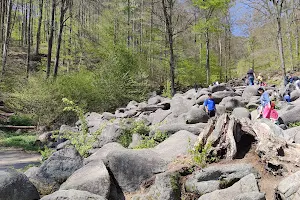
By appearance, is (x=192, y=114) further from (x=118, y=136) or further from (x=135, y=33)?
(x=135, y=33)

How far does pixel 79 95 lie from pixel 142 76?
15.9 feet

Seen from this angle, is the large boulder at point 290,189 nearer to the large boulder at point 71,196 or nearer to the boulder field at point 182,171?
the boulder field at point 182,171

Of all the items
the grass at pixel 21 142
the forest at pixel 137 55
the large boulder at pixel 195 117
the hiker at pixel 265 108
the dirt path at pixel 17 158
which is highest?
the forest at pixel 137 55

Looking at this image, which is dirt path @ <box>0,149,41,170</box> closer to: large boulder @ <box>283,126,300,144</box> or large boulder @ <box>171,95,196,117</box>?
large boulder @ <box>171,95,196,117</box>

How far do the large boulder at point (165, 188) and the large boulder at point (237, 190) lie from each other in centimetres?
45

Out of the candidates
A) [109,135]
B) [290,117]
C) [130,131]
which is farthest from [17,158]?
[290,117]

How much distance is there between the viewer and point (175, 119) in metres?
10.0

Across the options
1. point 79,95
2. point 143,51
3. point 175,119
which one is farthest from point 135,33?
point 175,119

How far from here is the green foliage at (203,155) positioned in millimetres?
4781

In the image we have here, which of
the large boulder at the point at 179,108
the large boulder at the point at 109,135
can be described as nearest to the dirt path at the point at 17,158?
the large boulder at the point at 109,135

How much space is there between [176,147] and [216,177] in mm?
1436

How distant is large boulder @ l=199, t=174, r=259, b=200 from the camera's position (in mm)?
3893

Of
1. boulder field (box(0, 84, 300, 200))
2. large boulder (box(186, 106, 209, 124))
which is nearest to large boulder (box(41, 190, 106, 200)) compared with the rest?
boulder field (box(0, 84, 300, 200))

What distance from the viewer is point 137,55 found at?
A: 25406 millimetres
